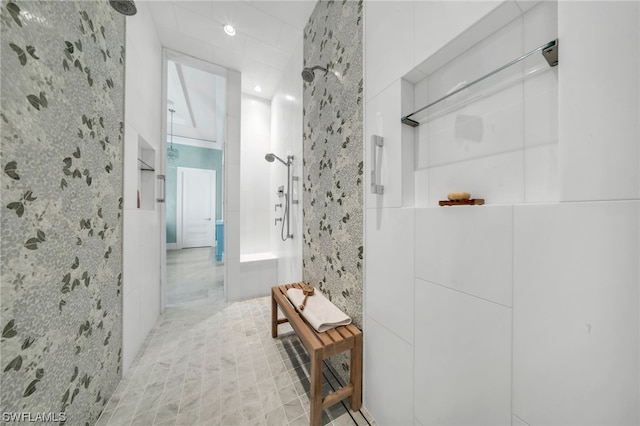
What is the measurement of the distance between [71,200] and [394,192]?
4.62ft

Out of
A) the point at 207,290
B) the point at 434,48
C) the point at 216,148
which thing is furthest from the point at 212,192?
the point at 434,48

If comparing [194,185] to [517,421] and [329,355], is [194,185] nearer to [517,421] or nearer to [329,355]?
[329,355]

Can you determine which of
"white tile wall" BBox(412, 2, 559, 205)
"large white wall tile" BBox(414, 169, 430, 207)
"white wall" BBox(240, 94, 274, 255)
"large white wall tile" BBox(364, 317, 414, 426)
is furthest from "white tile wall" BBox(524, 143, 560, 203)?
"white wall" BBox(240, 94, 274, 255)

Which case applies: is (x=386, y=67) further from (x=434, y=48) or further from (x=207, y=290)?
(x=207, y=290)

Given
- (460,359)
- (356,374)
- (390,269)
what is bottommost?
(356,374)

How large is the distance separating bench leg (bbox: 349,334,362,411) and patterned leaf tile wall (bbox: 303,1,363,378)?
0.13 meters

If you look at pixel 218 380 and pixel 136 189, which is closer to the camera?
pixel 218 380

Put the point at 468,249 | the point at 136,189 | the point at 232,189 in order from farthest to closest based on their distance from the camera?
1. the point at 232,189
2. the point at 136,189
3. the point at 468,249

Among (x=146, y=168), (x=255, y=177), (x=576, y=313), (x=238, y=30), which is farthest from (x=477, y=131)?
(x=255, y=177)

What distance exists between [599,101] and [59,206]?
5.58ft

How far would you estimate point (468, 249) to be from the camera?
708 mm

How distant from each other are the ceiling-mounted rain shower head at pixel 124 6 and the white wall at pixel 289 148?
4.14 feet

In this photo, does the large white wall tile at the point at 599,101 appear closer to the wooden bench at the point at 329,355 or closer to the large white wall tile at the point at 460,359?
the large white wall tile at the point at 460,359

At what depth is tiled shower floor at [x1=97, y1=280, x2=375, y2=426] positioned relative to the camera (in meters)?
1.12
